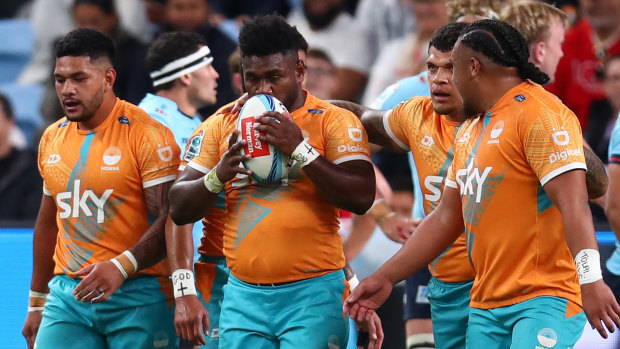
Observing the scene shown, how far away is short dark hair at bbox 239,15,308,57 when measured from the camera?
15.7ft

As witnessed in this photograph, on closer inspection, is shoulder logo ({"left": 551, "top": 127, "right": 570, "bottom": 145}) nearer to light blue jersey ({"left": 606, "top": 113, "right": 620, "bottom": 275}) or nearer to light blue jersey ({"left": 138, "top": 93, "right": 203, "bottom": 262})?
light blue jersey ({"left": 606, "top": 113, "right": 620, "bottom": 275})

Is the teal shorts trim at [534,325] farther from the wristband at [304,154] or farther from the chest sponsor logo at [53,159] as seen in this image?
the chest sponsor logo at [53,159]

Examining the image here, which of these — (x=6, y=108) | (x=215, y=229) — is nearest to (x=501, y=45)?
(x=215, y=229)

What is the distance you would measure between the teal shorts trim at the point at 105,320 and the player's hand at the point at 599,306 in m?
2.35

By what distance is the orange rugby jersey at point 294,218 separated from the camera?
477cm

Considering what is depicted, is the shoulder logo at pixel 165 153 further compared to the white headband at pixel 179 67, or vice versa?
the white headband at pixel 179 67

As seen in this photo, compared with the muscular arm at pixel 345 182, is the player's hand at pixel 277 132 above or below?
above

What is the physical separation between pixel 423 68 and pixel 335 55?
182 cm

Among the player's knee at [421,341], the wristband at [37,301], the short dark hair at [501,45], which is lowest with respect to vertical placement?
the player's knee at [421,341]

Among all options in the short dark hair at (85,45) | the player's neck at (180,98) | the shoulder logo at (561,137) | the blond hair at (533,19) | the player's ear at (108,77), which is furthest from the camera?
the player's neck at (180,98)

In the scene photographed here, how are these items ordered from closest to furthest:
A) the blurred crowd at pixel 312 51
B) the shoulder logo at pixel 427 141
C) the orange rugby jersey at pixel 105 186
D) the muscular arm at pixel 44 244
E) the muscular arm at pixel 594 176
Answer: the muscular arm at pixel 594 176 → the shoulder logo at pixel 427 141 → the orange rugby jersey at pixel 105 186 → the muscular arm at pixel 44 244 → the blurred crowd at pixel 312 51

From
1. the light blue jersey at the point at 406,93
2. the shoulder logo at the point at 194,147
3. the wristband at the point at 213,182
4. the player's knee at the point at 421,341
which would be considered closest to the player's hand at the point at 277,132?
the wristband at the point at 213,182

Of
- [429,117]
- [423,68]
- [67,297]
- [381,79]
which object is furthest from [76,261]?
[381,79]

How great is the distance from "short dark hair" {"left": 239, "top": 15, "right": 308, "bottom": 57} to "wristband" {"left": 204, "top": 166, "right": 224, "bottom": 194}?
0.58 metres
